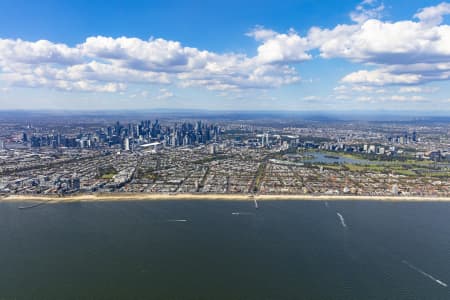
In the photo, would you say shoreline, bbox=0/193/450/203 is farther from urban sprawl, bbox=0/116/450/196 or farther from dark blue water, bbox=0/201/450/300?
dark blue water, bbox=0/201/450/300

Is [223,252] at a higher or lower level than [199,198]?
lower

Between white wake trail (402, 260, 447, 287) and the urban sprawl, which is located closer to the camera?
white wake trail (402, 260, 447, 287)

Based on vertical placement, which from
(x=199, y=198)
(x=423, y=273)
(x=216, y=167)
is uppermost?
(x=216, y=167)

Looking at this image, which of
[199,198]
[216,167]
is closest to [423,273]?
[199,198]

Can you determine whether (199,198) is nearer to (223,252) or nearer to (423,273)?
(223,252)

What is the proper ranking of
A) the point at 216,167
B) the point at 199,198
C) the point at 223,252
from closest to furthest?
1. the point at 223,252
2. the point at 199,198
3. the point at 216,167

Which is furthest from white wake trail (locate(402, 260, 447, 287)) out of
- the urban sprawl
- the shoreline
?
the urban sprawl

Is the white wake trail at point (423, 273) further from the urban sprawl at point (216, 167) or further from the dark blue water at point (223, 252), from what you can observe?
the urban sprawl at point (216, 167)

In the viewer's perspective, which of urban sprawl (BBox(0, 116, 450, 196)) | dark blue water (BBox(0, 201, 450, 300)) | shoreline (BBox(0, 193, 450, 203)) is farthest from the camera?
urban sprawl (BBox(0, 116, 450, 196))

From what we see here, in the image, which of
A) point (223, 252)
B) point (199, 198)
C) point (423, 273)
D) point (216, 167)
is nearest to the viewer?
point (423, 273)

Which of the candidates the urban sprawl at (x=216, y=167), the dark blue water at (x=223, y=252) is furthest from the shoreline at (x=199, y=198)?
the dark blue water at (x=223, y=252)
